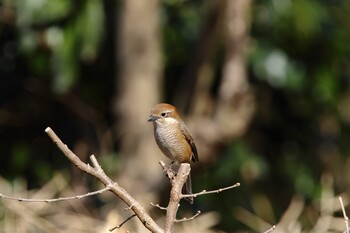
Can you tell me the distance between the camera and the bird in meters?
4.98

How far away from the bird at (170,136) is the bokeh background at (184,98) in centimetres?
151

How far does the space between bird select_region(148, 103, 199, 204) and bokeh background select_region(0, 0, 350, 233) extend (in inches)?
59.5

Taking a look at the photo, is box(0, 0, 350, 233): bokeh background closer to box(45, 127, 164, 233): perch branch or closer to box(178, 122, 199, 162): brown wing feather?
box(178, 122, 199, 162): brown wing feather

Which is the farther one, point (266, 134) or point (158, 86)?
point (266, 134)

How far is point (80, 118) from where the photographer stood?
8.92m

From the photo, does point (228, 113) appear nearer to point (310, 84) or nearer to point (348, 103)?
point (310, 84)

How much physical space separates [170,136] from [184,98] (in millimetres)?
3155

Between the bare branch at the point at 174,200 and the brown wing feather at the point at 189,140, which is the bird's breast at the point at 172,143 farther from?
the bare branch at the point at 174,200

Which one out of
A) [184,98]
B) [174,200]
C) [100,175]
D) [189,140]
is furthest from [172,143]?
[184,98]

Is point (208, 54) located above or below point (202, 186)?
above

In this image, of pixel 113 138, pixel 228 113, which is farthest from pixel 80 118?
pixel 228 113

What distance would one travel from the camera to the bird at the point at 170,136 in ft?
16.4

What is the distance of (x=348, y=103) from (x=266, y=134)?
1277mm

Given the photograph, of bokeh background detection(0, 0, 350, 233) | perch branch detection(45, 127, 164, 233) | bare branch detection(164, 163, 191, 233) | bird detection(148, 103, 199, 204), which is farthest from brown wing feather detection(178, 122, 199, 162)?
perch branch detection(45, 127, 164, 233)
